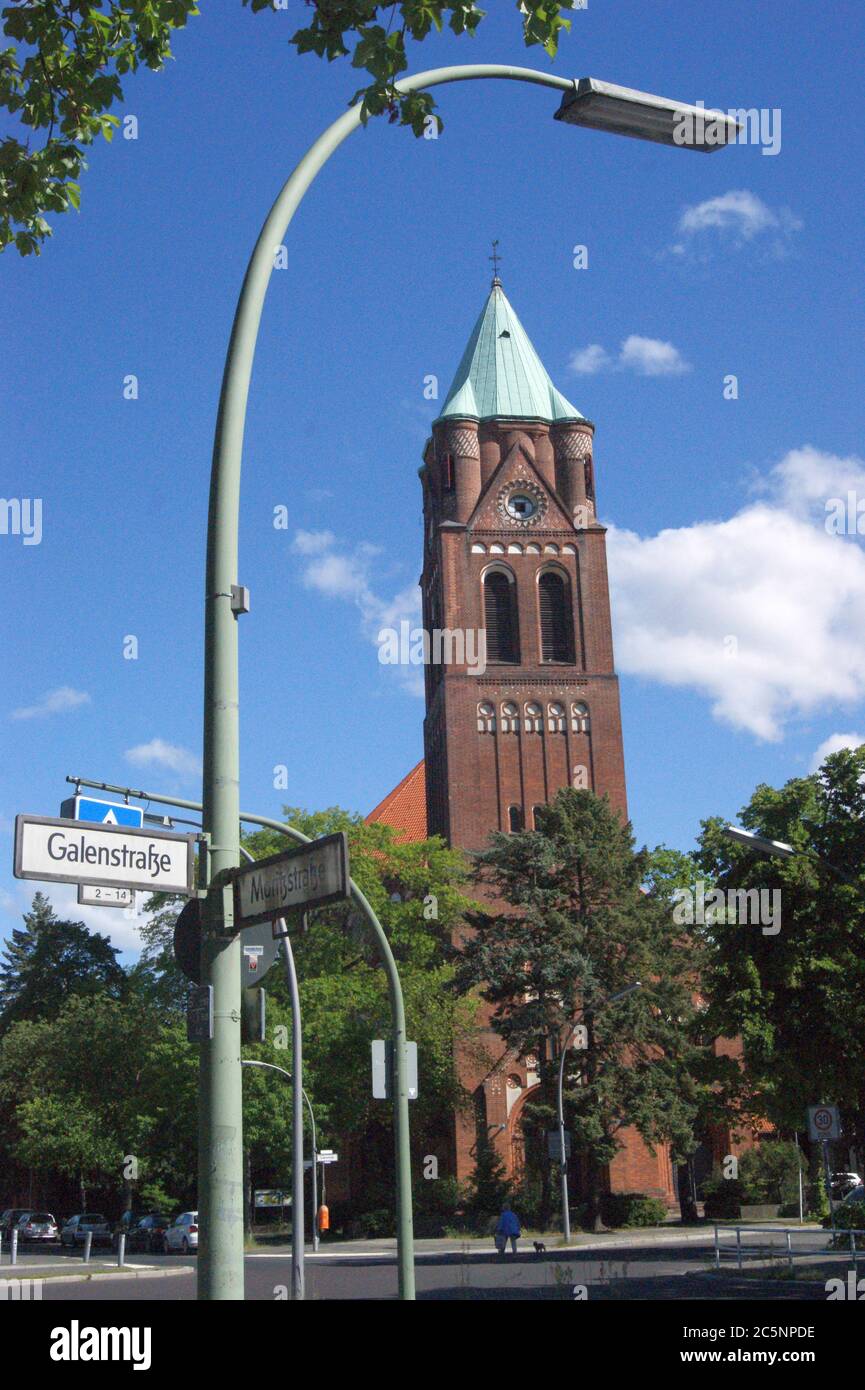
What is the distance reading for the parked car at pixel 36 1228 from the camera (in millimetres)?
54719

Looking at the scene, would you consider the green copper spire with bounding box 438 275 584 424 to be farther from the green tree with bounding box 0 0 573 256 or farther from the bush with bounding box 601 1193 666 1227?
the green tree with bounding box 0 0 573 256

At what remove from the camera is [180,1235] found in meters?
45.4

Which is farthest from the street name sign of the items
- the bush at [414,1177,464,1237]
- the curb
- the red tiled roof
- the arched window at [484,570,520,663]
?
the red tiled roof

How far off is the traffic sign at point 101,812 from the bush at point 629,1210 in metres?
43.0

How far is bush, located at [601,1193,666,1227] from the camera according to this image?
151 feet

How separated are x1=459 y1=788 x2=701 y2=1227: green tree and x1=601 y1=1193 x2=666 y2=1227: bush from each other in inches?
57.1

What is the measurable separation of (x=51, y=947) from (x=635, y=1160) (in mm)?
31817

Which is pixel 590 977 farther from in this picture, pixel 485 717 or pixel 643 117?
pixel 643 117

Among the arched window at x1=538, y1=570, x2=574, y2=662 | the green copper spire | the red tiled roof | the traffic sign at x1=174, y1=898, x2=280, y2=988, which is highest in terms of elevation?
the green copper spire

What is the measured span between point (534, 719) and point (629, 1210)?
66.2ft

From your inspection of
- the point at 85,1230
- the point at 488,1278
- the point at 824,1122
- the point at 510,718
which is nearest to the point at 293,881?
the point at 824,1122

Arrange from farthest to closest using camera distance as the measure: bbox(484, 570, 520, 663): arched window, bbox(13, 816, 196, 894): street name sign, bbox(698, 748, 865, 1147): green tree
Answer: bbox(484, 570, 520, 663): arched window
bbox(698, 748, 865, 1147): green tree
bbox(13, 816, 196, 894): street name sign

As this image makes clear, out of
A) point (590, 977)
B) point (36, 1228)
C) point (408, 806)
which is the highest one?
point (408, 806)
